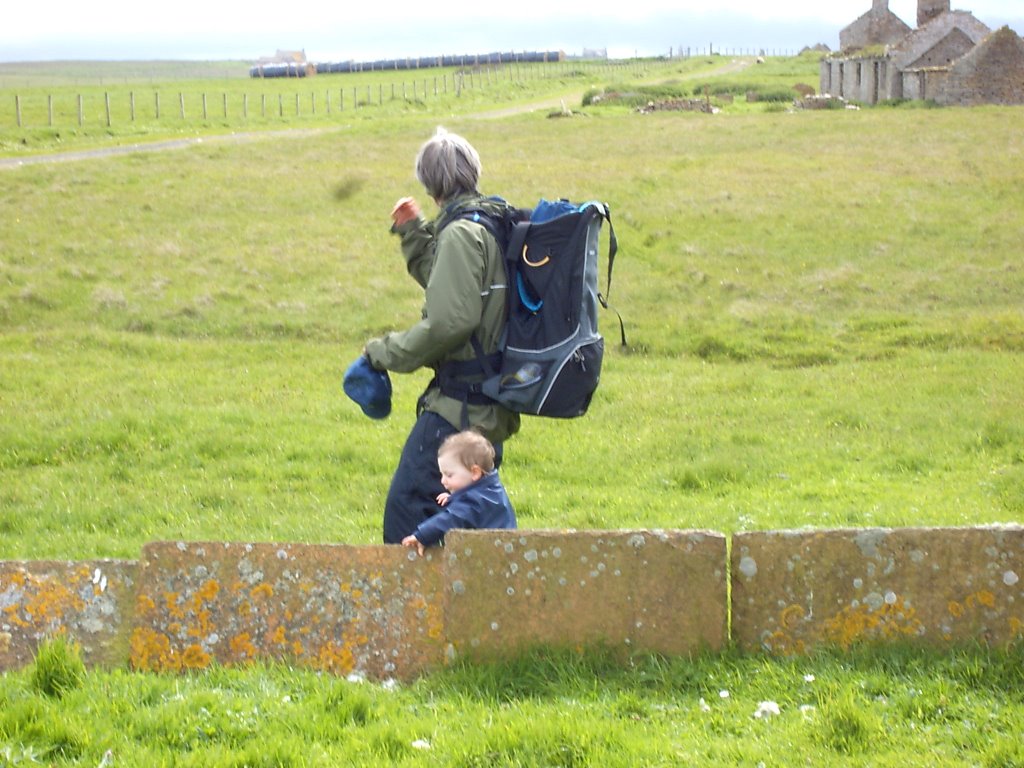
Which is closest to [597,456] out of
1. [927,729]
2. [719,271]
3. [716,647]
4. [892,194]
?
[716,647]

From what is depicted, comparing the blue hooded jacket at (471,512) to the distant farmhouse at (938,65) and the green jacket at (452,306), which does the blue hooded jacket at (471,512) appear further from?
the distant farmhouse at (938,65)

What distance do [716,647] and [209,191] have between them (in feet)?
84.2

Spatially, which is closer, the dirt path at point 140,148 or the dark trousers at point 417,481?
the dark trousers at point 417,481

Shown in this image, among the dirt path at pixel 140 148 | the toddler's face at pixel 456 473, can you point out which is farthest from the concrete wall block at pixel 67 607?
the dirt path at pixel 140 148

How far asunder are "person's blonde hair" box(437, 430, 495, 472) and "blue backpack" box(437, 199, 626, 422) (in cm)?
24

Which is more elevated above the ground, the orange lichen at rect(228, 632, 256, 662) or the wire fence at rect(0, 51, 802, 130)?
the wire fence at rect(0, 51, 802, 130)

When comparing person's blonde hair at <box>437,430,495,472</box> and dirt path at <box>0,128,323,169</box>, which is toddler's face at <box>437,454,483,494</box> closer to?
person's blonde hair at <box>437,430,495,472</box>

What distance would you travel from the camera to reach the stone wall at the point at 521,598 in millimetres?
5484

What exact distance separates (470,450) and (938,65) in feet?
222

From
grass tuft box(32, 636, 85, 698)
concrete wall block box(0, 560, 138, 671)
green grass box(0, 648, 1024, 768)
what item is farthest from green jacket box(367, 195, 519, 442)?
grass tuft box(32, 636, 85, 698)

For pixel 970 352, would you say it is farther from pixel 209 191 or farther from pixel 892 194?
pixel 209 191

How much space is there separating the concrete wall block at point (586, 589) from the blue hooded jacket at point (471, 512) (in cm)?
19

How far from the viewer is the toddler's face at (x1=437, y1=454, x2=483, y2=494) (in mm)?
5855

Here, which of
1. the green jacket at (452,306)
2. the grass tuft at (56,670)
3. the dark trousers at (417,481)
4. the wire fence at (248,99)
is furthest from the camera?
the wire fence at (248,99)
